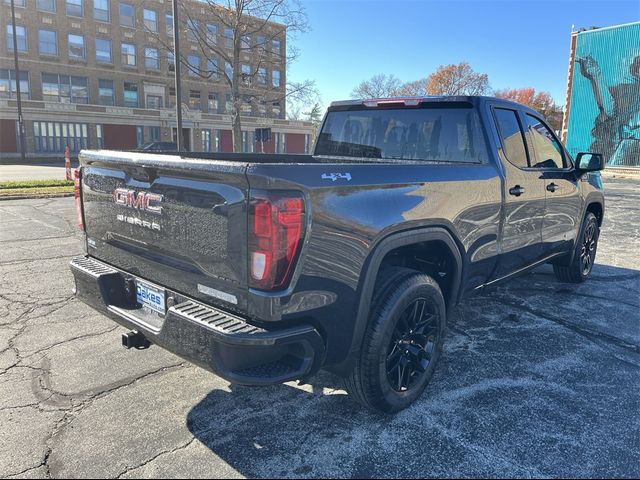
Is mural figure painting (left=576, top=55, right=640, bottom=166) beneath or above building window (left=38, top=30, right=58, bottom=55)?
beneath

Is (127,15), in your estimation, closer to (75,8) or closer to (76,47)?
(75,8)

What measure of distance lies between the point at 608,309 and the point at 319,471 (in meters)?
3.94

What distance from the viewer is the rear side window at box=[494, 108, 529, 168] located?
152 inches

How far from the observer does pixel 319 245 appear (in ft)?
7.53

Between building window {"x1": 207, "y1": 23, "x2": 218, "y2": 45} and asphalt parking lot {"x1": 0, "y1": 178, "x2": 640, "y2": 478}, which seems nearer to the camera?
asphalt parking lot {"x1": 0, "y1": 178, "x2": 640, "y2": 478}

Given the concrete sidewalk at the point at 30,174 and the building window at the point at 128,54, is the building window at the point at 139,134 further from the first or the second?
the concrete sidewalk at the point at 30,174

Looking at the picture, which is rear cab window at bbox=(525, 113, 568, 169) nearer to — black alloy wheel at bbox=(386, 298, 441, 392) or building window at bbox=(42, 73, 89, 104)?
black alloy wheel at bbox=(386, 298, 441, 392)

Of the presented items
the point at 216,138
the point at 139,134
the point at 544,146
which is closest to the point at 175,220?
the point at 544,146

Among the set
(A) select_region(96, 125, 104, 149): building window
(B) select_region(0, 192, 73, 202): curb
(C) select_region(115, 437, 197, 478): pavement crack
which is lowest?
(C) select_region(115, 437, 197, 478): pavement crack

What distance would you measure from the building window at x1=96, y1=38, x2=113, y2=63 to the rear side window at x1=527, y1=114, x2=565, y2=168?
143 feet

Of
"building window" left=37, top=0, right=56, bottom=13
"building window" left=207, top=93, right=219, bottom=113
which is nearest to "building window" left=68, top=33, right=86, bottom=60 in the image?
"building window" left=37, top=0, right=56, bottom=13

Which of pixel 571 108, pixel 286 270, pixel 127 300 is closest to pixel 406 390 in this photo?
pixel 286 270

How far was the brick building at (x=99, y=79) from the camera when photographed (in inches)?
1454

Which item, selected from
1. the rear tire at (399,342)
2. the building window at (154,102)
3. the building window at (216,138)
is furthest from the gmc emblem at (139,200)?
the building window at (216,138)
